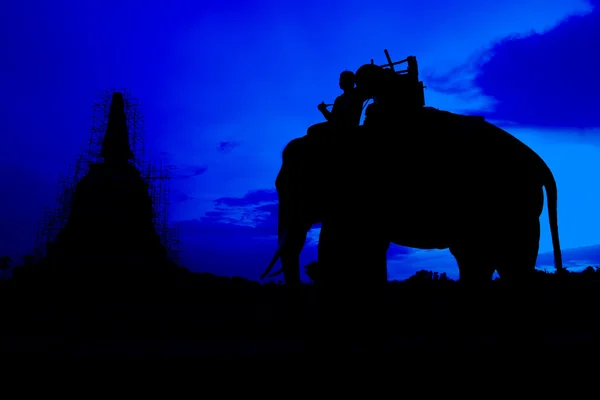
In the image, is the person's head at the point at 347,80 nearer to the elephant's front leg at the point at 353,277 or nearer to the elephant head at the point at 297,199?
the elephant head at the point at 297,199

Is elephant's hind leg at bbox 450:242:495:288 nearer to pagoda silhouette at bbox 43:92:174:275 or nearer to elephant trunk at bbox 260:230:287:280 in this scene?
elephant trunk at bbox 260:230:287:280

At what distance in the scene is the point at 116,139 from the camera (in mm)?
36875

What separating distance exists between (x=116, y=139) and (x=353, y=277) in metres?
35.8

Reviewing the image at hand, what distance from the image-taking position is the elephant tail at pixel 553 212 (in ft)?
15.1

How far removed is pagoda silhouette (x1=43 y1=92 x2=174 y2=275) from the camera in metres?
32.1

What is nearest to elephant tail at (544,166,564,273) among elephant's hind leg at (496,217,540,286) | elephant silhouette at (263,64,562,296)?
elephant silhouette at (263,64,562,296)

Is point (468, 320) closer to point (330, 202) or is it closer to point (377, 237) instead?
point (377, 237)

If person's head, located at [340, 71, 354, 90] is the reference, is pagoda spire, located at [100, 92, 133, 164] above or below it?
above

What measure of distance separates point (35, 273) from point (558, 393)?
102ft

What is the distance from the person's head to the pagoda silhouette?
29213 millimetres

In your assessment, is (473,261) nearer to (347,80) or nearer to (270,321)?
(347,80)

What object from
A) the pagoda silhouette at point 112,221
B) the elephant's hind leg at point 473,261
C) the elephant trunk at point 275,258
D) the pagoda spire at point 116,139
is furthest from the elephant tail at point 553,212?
the pagoda spire at point 116,139

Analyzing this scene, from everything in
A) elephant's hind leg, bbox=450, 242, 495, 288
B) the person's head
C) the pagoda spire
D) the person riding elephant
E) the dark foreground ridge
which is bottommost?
the dark foreground ridge

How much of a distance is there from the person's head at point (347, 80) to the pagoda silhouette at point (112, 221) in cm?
2921
